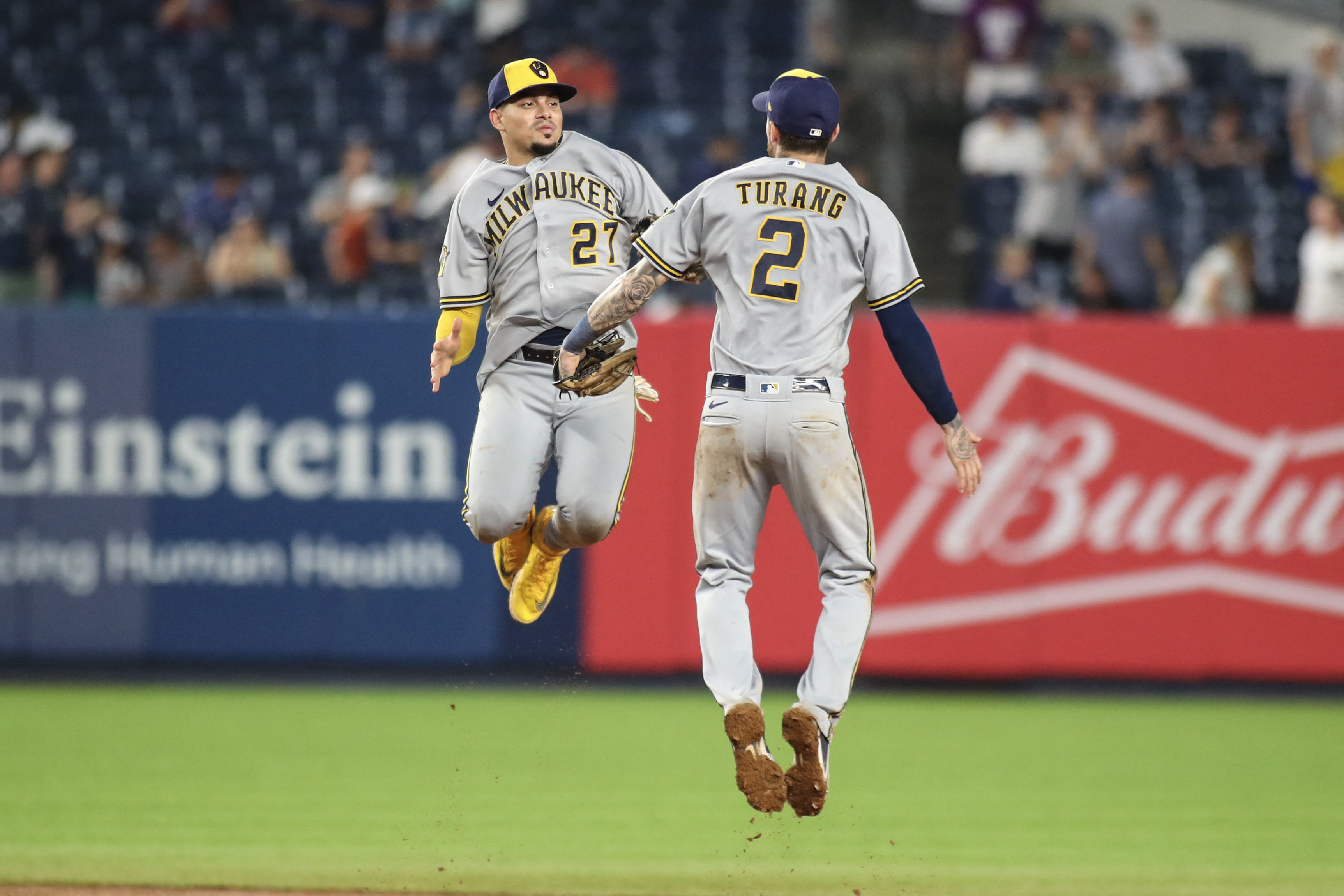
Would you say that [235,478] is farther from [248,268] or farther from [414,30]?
[414,30]

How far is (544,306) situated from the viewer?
6.55 metres

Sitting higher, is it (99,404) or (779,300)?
(779,300)

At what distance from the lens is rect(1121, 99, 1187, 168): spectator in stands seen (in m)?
15.8

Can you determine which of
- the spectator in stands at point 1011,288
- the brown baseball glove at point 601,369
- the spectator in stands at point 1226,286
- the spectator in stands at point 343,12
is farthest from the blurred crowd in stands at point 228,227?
the brown baseball glove at point 601,369

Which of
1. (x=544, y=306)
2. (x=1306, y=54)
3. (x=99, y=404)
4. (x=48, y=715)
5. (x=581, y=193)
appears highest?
(x=1306, y=54)

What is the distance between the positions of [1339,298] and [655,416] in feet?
17.1

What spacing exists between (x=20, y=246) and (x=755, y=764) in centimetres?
980

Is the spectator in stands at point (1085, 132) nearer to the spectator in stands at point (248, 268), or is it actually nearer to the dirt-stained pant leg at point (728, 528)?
the spectator in stands at point (248, 268)

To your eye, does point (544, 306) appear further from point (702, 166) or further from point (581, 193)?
point (702, 166)

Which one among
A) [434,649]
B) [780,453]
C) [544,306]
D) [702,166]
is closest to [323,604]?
[434,649]

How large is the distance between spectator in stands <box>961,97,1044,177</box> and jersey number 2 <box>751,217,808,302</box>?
1010 cm

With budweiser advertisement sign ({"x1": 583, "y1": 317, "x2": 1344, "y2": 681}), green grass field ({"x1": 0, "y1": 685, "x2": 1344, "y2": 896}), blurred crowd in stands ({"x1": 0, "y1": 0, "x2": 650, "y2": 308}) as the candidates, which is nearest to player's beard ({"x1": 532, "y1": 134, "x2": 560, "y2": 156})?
green grass field ({"x1": 0, "y1": 685, "x2": 1344, "y2": 896})

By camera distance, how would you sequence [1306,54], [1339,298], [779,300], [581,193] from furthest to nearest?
[1306,54] < [1339,298] < [581,193] < [779,300]

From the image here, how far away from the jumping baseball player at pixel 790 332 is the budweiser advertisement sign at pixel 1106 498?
5679mm
